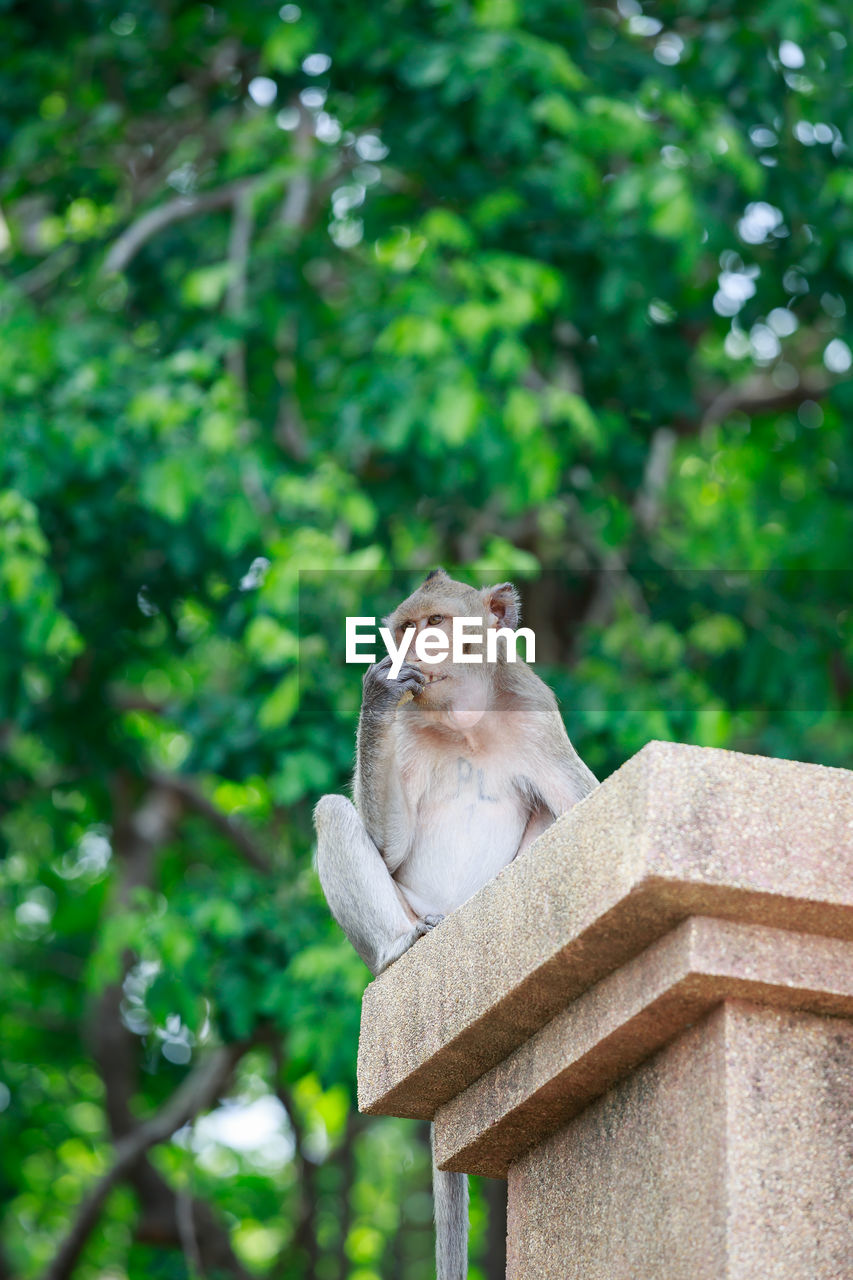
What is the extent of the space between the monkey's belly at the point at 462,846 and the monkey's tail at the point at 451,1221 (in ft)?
2.34

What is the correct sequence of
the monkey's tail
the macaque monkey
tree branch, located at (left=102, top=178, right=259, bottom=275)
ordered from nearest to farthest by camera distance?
the monkey's tail, the macaque monkey, tree branch, located at (left=102, top=178, right=259, bottom=275)

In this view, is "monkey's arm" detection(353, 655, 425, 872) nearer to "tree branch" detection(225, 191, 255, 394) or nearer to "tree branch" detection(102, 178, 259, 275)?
"tree branch" detection(225, 191, 255, 394)

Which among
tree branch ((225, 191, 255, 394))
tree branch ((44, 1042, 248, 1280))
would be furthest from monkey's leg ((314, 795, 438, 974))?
tree branch ((44, 1042, 248, 1280))

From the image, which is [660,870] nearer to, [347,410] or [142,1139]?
[347,410]

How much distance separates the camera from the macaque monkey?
4047 mm

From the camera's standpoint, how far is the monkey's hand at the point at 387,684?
3789 millimetres

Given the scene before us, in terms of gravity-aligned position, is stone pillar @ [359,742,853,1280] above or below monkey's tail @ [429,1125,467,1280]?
above

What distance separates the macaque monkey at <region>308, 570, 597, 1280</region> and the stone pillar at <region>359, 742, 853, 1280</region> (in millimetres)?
1185

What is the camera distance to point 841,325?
7.65m

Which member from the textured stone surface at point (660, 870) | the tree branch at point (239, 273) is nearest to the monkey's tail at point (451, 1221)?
the textured stone surface at point (660, 870)

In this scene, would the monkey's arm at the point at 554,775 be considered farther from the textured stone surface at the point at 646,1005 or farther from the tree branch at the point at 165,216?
the tree branch at the point at 165,216

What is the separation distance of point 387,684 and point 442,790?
0.47 m

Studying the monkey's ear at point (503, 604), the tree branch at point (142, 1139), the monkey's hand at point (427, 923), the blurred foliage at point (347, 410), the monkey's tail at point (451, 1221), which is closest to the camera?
the monkey's tail at point (451, 1221)

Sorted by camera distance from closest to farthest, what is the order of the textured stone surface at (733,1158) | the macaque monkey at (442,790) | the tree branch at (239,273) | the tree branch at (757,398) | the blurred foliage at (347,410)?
the textured stone surface at (733,1158) < the macaque monkey at (442,790) < the blurred foliage at (347,410) < the tree branch at (239,273) < the tree branch at (757,398)
